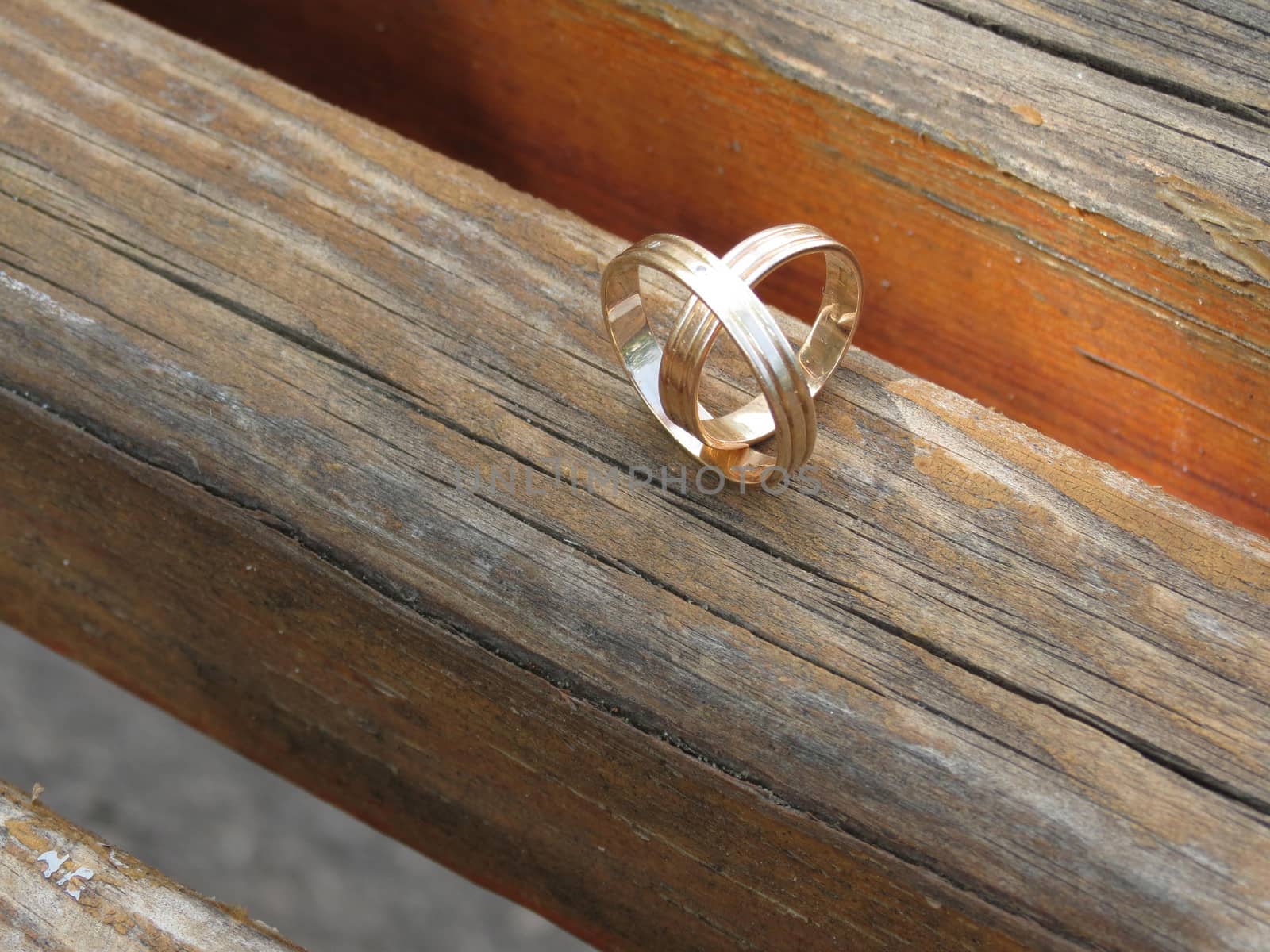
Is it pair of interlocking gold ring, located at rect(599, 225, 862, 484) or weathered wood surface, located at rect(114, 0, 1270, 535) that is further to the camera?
weathered wood surface, located at rect(114, 0, 1270, 535)

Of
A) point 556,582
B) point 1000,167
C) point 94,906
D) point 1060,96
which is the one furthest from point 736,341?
point 94,906

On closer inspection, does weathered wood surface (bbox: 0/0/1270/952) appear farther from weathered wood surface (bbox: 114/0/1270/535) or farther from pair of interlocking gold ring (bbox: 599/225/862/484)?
weathered wood surface (bbox: 114/0/1270/535)

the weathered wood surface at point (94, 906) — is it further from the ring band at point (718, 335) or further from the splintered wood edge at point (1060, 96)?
the splintered wood edge at point (1060, 96)

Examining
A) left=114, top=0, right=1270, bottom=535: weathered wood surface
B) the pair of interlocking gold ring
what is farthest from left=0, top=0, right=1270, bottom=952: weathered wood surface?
left=114, top=0, right=1270, bottom=535: weathered wood surface

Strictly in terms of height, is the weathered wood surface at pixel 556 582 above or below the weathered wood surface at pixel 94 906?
above

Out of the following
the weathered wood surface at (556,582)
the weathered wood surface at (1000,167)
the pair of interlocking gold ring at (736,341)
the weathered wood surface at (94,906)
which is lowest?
the weathered wood surface at (94,906)

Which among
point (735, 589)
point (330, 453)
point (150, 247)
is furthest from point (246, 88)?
point (735, 589)

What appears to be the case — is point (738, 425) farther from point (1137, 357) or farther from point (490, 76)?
point (490, 76)

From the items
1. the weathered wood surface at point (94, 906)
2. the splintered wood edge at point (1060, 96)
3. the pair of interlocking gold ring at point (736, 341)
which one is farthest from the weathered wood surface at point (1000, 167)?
the weathered wood surface at point (94, 906)
